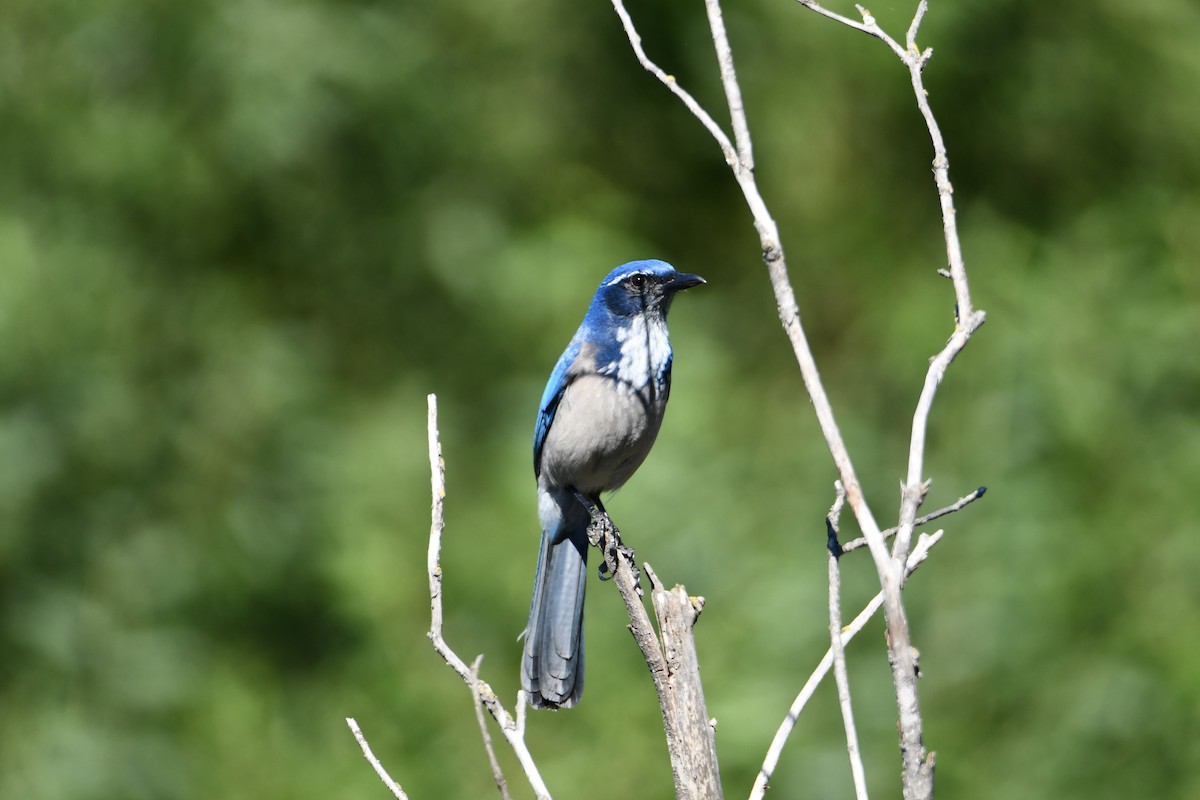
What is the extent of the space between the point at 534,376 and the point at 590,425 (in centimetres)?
265

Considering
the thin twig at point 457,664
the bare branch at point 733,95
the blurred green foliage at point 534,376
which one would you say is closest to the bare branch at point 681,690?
the thin twig at point 457,664

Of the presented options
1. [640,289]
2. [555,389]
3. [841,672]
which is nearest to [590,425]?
[555,389]

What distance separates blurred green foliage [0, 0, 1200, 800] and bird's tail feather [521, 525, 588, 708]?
1.52 metres

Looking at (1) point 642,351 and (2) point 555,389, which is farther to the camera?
(2) point 555,389

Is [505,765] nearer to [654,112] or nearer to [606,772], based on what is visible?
[606,772]

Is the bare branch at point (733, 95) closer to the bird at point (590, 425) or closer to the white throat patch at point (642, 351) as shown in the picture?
the bird at point (590, 425)

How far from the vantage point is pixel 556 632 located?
16.1 ft

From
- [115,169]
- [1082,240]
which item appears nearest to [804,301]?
[1082,240]

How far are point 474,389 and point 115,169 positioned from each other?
8.30ft

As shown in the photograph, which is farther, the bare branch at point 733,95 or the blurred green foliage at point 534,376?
the blurred green foliage at point 534,376

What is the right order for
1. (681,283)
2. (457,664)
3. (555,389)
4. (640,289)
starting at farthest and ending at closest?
(555,389) < (640,289) < (681,283) < (457,664)

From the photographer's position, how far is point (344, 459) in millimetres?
7984

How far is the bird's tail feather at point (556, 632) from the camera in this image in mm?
4742

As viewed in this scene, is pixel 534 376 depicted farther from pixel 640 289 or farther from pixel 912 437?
pixel 912 437
